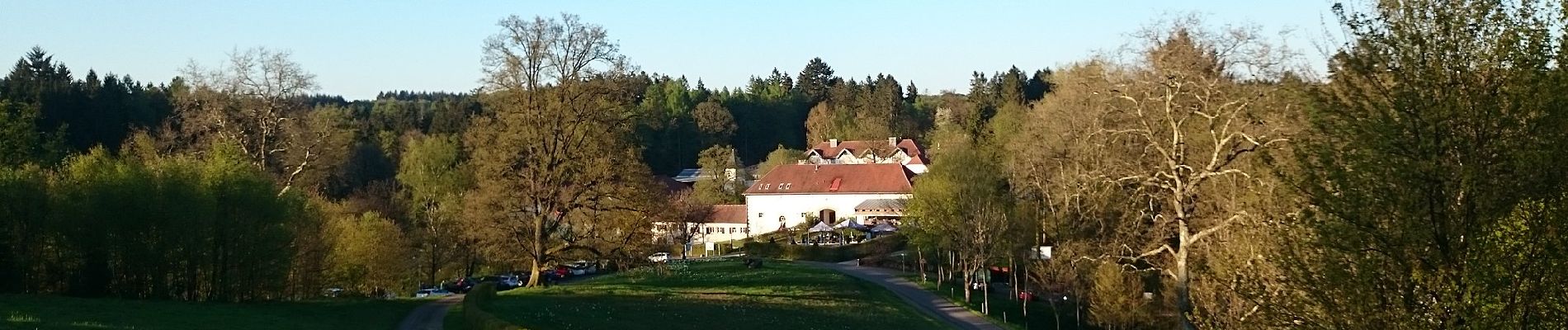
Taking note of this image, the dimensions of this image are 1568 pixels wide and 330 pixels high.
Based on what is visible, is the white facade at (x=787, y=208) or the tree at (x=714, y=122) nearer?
the white facade at (x=787, y=208)

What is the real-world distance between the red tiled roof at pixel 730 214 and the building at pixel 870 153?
37.9ft

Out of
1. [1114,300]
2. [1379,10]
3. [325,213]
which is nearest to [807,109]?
[325,213]

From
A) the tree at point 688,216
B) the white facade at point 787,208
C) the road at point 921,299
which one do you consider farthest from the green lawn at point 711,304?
the white facade at point 787,208

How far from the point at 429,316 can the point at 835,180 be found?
5810 centimetres

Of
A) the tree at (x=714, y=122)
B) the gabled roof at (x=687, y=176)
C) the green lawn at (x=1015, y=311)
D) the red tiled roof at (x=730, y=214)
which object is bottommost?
the green lawn at (x=1015, y=311)

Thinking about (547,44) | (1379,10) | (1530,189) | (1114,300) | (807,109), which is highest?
(807,109)

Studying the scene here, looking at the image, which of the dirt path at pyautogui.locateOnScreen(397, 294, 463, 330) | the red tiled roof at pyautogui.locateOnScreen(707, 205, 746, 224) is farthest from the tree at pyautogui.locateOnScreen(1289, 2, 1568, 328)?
the red tiled roof at pyautogui.locateOnScreen(707, 205, 746, 224)

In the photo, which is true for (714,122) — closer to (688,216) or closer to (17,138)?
(688,216)

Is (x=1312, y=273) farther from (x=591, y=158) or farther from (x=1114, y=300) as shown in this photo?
(x=591, y=158)

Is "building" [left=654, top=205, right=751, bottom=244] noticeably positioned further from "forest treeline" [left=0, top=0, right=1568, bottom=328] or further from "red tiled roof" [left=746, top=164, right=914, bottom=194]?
"forest treeline" [left=0, top=0, right=1568, bottom=328]

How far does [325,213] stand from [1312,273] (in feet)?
130

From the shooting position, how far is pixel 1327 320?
11.7 metres

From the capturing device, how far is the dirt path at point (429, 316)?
91.4ft

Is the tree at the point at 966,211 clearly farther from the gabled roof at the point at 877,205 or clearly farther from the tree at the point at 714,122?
the tree at the point at 714,122
